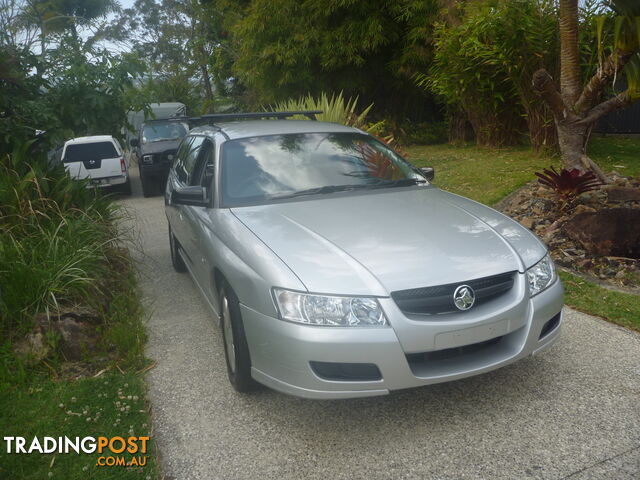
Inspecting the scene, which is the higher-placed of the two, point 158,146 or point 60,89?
point 60,89

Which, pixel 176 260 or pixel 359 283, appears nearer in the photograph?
pixel 359 283

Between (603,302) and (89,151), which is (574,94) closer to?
(603,302)

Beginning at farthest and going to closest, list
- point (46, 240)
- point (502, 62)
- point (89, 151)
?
point (89, 151), point (502, 62), point (46, 240)

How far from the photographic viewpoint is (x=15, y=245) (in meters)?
4.69

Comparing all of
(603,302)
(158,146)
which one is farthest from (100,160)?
(603,302)

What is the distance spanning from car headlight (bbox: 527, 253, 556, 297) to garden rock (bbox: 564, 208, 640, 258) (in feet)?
8.25

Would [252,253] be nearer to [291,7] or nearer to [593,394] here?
[593,394]

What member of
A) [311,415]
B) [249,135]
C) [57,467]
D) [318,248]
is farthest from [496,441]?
[249,135]

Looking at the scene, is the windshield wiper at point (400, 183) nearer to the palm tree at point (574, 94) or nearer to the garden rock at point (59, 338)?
the garden rock at point (59, 338)

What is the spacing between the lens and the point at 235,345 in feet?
10.9

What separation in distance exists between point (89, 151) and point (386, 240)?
11874 mm

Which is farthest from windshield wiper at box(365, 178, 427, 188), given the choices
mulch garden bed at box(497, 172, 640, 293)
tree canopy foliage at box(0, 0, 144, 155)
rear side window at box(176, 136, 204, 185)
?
tree canopy foliage at box(0, 0, 144, 155)

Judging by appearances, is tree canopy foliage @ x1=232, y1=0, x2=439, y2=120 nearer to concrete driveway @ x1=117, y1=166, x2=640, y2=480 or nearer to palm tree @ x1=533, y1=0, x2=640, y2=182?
palm tree @ x1=533, y1=0, x2=640, y2=182

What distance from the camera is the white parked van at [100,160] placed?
13.2m
